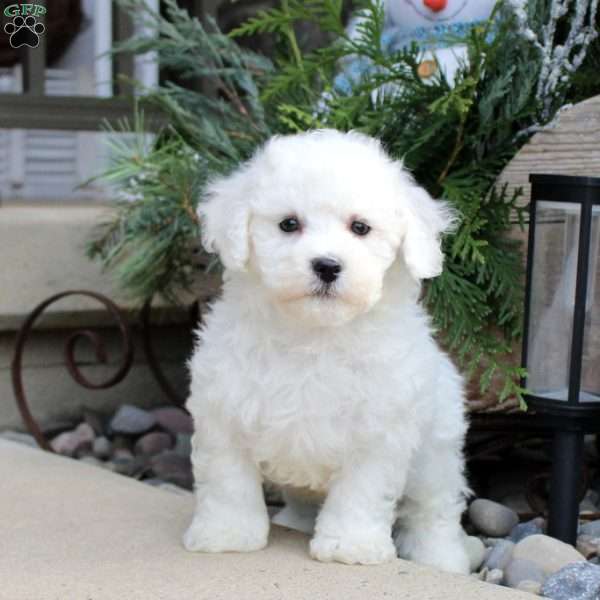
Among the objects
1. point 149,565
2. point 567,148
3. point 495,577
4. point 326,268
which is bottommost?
point 495,577

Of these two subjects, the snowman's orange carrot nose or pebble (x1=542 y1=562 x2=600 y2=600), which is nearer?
pebble (x1=542 y1=562 x2=600 y2=600)

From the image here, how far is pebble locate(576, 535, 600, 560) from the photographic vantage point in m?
3.37

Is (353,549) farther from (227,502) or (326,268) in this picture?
(326,268)

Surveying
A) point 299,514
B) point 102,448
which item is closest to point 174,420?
point 102,448

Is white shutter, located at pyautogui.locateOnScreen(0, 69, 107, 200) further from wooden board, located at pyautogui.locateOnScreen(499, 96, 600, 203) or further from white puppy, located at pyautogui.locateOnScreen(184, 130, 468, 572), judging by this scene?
white puppy, located at pyautogui.locateOnScreen(184, 130, 468, 572)

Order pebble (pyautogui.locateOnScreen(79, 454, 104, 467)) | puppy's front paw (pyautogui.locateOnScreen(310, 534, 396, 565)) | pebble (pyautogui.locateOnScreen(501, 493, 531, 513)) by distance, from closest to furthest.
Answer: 1. puppy's front paw (pyautogui.locateOnScreen(310, 534, 396, 565))
2. pebble (pyautogui.locateOnScreen(501, 493, 531, 513))
3. pebble (pyautogui.locateOnScreen(79, 454, 104, 467))

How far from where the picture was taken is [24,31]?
18.8 ft

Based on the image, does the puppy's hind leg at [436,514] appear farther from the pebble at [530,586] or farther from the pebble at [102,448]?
the pebble at [102,448]

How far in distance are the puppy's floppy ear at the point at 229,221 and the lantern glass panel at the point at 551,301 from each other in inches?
38.2

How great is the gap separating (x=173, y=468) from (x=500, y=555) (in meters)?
1.67

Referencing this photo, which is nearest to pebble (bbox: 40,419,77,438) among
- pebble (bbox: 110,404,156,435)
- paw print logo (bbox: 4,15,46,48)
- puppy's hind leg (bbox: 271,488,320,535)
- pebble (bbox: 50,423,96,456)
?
pebble (bbox: 50,423,96,456)

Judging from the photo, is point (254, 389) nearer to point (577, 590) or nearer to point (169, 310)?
point (577, 590)

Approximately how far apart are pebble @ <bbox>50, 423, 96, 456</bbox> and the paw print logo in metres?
1.97

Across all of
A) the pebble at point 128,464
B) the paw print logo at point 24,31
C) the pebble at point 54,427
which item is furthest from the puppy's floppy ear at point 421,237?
the paw print logo at point 24,31
